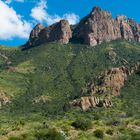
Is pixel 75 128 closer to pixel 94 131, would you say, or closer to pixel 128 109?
pixel 94 131

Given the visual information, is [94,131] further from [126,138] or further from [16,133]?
[16,133]

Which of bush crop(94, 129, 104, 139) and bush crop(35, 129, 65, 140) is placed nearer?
bush crop(35, 129, 65, 140)

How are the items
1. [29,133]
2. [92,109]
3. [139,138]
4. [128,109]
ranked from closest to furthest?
[139,138]
[29,133]
[128,109]
[92,109]

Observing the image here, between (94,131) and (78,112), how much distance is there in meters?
130

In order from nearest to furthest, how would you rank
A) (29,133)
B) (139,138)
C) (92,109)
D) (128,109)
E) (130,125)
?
(139,138) → (29,133) → (130,125) → (128,109) → (92,109)

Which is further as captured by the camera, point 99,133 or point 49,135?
point 99,133

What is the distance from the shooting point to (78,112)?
193 meters

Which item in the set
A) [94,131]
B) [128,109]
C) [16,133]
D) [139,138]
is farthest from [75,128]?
[128,109]

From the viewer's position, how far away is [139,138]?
57000mm

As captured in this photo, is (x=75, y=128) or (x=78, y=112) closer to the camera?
(x=75, y=128)

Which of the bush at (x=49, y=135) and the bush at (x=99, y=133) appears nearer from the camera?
the bush at (x=49, y=135)

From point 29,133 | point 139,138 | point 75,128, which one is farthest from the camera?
point 75,128

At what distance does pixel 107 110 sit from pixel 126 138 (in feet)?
449

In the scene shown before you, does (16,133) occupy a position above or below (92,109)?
below
